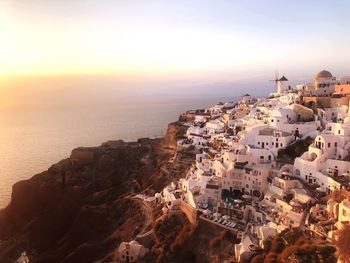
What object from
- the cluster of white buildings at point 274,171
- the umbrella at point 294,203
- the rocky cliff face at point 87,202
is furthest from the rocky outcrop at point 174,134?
the umbrella at point 294,203

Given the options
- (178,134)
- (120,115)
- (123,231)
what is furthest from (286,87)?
(120,115)

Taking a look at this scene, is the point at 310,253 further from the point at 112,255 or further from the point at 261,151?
the point at 112,255

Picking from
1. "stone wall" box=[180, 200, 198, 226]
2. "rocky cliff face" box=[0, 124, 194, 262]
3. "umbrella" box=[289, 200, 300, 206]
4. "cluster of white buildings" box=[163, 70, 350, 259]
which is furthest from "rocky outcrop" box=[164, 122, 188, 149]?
"umbrella" box=[289, 200, 300, 206]

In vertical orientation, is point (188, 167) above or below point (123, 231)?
above

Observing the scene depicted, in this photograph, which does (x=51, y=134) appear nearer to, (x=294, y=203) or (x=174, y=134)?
(x=174, y=134)

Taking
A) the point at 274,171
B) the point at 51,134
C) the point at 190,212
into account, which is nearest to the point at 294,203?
the point at 274,171

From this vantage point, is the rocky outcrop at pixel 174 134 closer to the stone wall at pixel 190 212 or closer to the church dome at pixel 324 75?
the church dome at pixel 324 75
